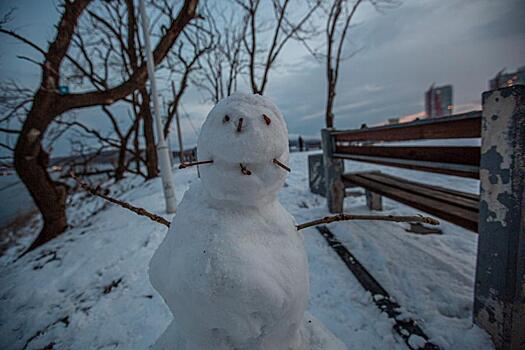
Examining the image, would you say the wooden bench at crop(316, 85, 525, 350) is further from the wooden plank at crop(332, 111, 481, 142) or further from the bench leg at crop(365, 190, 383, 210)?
the bench leg at crop(365, 190, 383, 210)

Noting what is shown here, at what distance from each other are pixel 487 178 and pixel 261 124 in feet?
5.01

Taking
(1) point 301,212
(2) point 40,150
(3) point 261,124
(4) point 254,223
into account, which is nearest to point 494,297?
(4) point 254,223

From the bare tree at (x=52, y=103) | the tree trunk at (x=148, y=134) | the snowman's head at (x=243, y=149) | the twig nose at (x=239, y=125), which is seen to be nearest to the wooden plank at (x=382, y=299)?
the snowman's head at (x=243, y=149)

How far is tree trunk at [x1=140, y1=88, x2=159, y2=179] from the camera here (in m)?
7.89

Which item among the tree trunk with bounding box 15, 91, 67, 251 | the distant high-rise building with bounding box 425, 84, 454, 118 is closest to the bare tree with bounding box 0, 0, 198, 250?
the tree trunk with bounding box 15, 91, 67, 251

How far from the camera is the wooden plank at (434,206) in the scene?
5.53 feet

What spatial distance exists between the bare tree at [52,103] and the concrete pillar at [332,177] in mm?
3039

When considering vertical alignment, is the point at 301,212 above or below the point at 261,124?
below

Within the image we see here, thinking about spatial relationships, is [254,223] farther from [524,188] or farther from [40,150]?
[40,150]

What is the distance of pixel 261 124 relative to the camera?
786 mm

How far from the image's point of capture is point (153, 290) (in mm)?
2150

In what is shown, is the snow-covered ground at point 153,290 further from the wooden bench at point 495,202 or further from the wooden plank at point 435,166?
the wooden plank at point 435,166

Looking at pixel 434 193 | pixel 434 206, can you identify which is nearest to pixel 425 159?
pixel 434 206

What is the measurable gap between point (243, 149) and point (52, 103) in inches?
166
